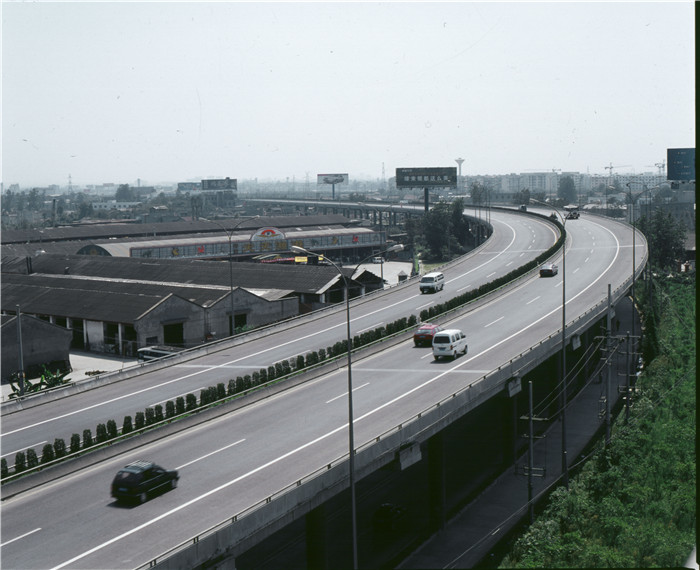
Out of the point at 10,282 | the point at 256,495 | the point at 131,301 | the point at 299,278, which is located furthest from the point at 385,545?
the point at 10,282

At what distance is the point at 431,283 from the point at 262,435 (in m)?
39.8

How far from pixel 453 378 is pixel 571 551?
11074 mm

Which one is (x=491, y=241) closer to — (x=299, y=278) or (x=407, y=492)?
(x=299, y=278)

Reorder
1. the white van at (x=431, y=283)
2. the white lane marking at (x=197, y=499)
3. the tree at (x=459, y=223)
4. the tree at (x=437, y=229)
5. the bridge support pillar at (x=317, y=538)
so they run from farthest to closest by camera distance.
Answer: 1. the tree at (x=459, y=223)
2. the tree at (x=437, y=229)
3. the white van at (x=431, y=283)
4. the bridge support pillar at (x=317, y=538)
5. the white lane marking at (x=197, y=499)

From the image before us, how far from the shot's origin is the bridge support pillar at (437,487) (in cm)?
3675

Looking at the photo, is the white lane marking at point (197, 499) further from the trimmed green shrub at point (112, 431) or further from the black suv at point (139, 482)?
the trimmed green shrub at point (112, 431)

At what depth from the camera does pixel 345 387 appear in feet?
126

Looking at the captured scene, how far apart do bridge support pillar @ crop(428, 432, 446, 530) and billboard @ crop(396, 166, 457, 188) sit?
11875cm

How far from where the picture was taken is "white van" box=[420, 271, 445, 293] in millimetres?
68812

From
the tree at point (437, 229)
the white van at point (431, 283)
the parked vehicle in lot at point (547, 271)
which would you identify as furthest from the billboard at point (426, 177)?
the white van at point (431, 283)

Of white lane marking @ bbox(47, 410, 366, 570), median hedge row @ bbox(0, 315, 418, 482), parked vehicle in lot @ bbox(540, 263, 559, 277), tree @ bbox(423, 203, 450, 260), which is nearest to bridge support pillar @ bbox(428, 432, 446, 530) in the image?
white lane marking @ bbox(47, 410, 366, 570)

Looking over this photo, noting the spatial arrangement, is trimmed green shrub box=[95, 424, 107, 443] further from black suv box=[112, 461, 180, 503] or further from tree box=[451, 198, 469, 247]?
tree box=[451, 198, 469, 247]

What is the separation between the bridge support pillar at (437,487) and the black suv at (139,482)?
1539 cm

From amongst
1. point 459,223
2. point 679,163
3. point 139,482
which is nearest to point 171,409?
point 139,482
